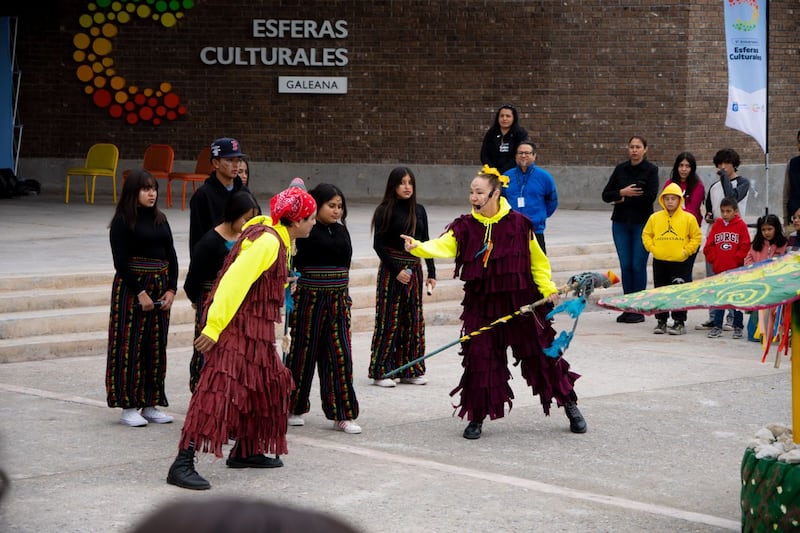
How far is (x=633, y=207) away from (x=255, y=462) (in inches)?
281

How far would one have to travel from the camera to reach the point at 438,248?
7.85m

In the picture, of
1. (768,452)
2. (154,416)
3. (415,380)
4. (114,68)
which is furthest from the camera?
(114,68)

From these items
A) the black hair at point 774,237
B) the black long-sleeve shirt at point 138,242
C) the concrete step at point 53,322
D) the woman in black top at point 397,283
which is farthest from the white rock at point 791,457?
the concrete step at point 53,322

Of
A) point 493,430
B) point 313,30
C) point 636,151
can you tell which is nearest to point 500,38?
point 313,30

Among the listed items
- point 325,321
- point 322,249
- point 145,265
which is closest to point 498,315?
point 325,321

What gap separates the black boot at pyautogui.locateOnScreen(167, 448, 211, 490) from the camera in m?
6.51

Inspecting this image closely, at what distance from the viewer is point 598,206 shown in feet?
67.1

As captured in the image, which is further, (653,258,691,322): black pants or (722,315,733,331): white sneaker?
(722,315,733,331): white sneaker

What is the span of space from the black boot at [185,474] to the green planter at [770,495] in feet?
9.11

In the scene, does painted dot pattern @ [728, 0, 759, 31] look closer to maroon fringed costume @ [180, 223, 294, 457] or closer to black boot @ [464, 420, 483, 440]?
black boot @ [464, 420, 483, 440]

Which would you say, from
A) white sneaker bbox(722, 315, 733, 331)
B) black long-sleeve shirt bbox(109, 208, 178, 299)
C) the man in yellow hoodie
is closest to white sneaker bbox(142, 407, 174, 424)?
black long-sleeve shirt bbox(109, 208, 178, 299)

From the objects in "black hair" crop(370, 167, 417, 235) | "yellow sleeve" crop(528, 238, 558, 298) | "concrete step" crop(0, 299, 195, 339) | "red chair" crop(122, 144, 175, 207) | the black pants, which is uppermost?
"red chair" crop(122, 144, 175, 207)

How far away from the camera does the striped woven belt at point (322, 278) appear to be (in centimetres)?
801

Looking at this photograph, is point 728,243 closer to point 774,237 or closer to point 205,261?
point 774,237
